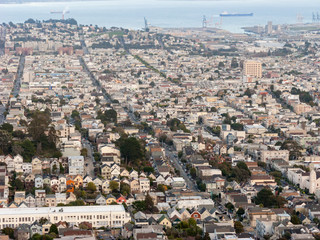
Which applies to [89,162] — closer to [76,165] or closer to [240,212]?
[76,165]

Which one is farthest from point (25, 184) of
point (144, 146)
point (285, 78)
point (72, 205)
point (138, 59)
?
point (138, 59)

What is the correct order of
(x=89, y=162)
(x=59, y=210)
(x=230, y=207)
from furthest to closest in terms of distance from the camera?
(x=89, y=162) < (x=230, y=207) < (x=59, y=210)

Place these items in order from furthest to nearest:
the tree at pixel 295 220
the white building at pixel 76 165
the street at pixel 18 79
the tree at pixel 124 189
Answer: the street at pixel 18 79, the white building at pixel 76 165, the tree at pixel 124 189, the tree at pixel 295 220

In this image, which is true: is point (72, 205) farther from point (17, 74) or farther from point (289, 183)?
point (17, 74)

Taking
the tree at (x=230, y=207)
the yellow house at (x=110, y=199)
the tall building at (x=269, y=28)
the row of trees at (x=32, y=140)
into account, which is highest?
the row of trees at (x=32, y=140)

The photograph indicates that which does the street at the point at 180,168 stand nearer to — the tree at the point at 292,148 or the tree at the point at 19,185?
the tree at the point at 292,148

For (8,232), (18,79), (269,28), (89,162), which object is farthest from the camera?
(269,28)

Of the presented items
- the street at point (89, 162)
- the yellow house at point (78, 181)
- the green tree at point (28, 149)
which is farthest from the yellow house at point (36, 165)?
the yellow house at point (78, 181)

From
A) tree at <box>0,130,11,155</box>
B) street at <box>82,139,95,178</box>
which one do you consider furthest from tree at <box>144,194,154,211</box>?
tree at <box>0,130,11,155</box>

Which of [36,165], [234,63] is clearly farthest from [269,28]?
[36,165]
